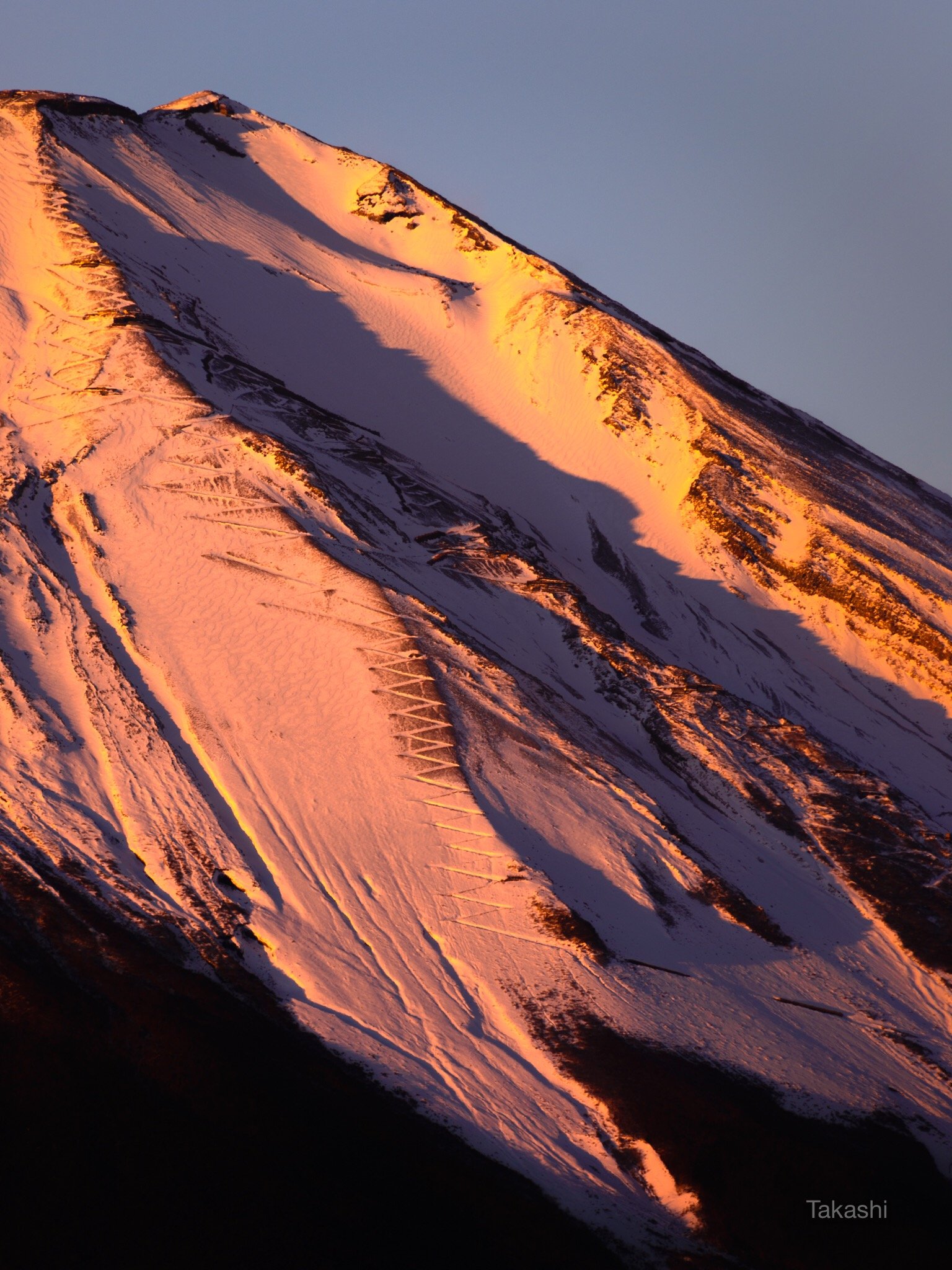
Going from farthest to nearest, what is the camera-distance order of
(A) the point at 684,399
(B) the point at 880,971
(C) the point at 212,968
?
(A) the point at 684,399
(B) the point at 880,971
(C) the point at 212,968

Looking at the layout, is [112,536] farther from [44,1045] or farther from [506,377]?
[506,377]

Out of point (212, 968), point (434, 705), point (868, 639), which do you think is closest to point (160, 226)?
point (434, 705)

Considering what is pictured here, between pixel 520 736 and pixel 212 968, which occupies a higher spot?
pixel 520 736

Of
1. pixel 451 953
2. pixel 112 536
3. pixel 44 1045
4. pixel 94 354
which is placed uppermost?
pixel 94 354

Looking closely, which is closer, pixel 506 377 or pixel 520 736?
pixel 520 736

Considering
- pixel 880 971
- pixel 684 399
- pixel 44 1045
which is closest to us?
pixel 44 1045

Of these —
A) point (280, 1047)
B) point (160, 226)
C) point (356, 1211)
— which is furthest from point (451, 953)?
point (160, 226)

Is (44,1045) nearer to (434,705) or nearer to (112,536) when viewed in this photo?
(434,705)
